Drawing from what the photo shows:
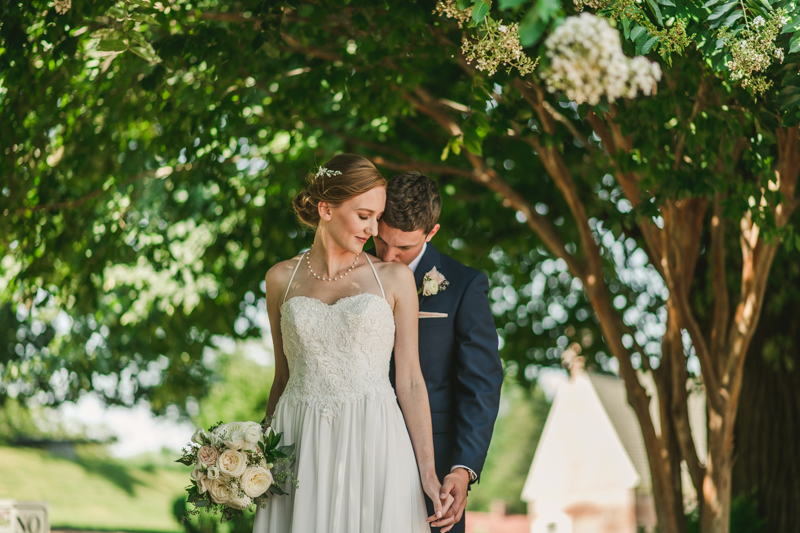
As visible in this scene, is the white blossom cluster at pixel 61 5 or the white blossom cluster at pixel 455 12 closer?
the white blossom cluster at pixel 455 12

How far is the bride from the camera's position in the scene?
10.8 feet

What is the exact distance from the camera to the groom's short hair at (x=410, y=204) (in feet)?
11.9

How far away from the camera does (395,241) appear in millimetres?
3686

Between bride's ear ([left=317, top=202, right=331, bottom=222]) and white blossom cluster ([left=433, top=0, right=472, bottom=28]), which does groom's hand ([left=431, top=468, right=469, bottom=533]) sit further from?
white blossom cluster ([left=433, top=0, right=472, bottom=28])

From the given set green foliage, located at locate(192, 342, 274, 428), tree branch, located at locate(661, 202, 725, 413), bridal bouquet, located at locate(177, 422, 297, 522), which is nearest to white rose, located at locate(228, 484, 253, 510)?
bridal bouquet, located at locate(177, 422, 297, 522)

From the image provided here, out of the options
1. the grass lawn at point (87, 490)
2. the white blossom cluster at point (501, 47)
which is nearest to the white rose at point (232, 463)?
the white blossom cluster at point (501, 47)

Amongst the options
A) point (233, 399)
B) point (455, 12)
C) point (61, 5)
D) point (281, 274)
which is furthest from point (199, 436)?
point (233, 399)

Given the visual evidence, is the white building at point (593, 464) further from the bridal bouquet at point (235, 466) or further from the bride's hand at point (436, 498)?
the bridal bouquet at point (235, 466)

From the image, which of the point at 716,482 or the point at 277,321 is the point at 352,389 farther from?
the point at 716,482

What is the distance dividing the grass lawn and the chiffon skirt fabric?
25661mm

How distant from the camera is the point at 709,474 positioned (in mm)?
6184

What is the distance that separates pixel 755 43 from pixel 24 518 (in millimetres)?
6240

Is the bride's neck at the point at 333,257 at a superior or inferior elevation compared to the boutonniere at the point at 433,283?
superior

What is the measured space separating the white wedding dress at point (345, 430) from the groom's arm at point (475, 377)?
0.27m
